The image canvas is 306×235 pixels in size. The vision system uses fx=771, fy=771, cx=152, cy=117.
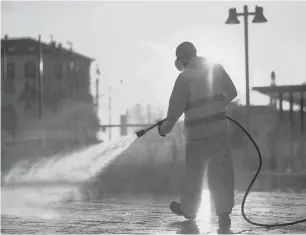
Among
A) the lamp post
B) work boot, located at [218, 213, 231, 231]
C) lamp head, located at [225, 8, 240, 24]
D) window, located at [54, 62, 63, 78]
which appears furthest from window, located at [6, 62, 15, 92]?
work boot, located at [218, 213, 231, 231]

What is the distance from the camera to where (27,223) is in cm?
819

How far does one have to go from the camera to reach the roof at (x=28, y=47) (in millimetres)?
100938

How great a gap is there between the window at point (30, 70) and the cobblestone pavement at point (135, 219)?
89.5 m

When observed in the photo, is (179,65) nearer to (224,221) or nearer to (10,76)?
(224,221)

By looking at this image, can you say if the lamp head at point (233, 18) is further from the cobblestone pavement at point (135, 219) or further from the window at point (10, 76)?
the window at point (10, 76)

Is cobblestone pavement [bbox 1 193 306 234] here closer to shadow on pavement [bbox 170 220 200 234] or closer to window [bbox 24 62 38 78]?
shadow on pavement [bbox 170 220 200 234]

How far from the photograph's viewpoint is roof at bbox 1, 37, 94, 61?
101 meters

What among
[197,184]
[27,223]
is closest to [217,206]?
[197,184]

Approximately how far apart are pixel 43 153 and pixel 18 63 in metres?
50.8

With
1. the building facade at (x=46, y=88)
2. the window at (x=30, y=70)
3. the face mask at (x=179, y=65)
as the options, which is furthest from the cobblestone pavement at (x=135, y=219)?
the window at (x=30, y=70)

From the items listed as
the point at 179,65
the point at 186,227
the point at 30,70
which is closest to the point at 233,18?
the point at 179,65

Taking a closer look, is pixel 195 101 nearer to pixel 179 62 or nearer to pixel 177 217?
pixel 179 62

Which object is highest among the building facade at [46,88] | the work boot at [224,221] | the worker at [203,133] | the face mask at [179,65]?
the building facade at [46,88]

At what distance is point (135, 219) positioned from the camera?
8.14 metres
